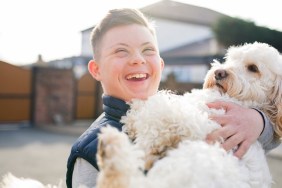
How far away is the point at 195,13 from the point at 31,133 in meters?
24.1

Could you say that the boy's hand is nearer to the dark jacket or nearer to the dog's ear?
the dog's ear

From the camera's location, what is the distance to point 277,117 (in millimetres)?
2377

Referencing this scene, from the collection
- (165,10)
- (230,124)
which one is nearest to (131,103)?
(230,124)

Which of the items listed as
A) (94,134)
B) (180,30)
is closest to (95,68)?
(94,134)

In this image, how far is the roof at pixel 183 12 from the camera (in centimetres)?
2984

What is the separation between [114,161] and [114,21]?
102 cm

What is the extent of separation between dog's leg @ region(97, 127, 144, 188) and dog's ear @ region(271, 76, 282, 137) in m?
1.40

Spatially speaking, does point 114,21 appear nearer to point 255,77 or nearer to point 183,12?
point 255,77

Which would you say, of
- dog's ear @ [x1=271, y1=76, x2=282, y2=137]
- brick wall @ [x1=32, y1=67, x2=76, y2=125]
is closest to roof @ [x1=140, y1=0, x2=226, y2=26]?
brick wall @ [x1=32, y1=67, x2=76, y2=125]

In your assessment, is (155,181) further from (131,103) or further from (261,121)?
(261,121)

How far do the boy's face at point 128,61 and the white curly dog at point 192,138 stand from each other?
178 millimetres

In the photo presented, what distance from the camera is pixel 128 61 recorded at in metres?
1.99

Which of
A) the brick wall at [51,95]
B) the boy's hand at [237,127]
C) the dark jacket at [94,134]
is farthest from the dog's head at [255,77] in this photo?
the brick wall at [51,95]

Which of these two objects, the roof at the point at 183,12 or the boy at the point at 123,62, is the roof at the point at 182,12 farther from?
the boy at the point at 123,62
